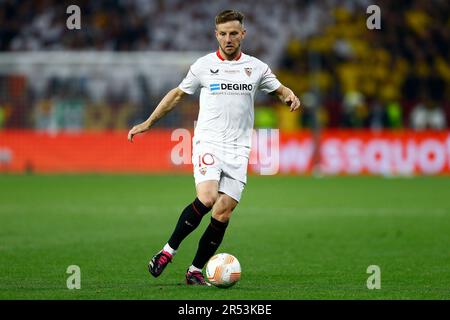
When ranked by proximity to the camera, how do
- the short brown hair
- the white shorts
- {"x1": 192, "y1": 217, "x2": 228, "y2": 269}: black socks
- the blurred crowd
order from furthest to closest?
the blurred crowd < {"x1": 192, "y1": 217, "x2": 228, "y2": 269}: black socks < the white shorts < the short brown hair

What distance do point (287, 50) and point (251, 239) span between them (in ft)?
66.2

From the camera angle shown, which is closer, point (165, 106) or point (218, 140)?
point (218, 140)

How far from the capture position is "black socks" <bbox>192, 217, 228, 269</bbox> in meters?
8.94

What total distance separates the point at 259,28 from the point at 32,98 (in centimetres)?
789

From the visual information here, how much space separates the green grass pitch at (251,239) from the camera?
8.54 metres

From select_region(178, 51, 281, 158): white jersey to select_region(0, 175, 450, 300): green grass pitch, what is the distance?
1.26m

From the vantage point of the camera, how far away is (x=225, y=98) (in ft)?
29.2

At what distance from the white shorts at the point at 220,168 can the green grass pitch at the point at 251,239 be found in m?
0.85

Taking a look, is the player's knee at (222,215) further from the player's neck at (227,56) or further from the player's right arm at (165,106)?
the player's neck at (227,56)

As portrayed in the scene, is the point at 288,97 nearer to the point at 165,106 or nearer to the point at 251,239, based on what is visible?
the point at 165,106

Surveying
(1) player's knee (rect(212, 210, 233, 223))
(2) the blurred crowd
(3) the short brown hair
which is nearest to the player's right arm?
(3) the short brown hair

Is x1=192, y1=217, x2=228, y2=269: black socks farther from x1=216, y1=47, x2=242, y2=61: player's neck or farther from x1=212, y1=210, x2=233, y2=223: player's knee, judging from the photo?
x1=216, y1=47, x2=242, y2=61: player's neck

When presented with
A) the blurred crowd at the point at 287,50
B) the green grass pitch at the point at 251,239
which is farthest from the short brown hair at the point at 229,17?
the blurred crowd at the point at 287,50

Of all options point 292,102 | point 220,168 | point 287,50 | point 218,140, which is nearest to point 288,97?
point 292,102
